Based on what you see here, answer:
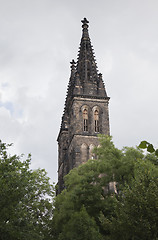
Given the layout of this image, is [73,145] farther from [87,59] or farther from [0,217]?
[0,217]

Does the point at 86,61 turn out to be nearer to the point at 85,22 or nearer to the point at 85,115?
the point at 85,22

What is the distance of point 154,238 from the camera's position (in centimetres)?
1688

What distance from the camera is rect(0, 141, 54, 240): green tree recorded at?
18781 millimetres

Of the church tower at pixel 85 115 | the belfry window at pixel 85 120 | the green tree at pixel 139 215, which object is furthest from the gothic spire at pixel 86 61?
the green tree at pixel 139 215

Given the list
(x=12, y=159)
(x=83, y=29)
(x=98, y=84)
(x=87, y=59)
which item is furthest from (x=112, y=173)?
(x=83, y=29)

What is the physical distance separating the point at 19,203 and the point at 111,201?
627 centimetres

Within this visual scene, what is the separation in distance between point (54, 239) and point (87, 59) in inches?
A: 1501

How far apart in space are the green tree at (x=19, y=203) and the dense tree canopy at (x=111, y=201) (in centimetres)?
110

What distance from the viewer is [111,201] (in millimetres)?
24172

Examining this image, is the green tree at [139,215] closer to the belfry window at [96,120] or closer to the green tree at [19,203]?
the green tree at [19,203]

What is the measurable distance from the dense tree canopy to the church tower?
59.6ft

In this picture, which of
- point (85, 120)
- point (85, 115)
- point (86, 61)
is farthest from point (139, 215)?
point (86, 61)

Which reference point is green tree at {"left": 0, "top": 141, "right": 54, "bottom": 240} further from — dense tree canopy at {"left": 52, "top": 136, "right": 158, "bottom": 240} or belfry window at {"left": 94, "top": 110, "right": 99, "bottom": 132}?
belfry window at {"left": 94, "top": 110, "right": 99, "bottom": 132}

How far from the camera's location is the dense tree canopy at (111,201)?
1761cm
